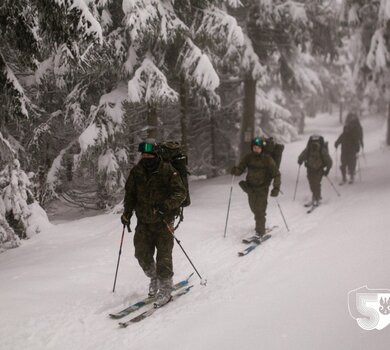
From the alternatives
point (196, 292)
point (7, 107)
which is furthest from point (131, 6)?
point (196, 292)

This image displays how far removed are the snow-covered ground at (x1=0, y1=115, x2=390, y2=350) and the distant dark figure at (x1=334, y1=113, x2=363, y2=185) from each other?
4687 mm

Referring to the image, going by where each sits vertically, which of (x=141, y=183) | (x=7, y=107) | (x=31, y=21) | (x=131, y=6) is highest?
(x=131, y=6)

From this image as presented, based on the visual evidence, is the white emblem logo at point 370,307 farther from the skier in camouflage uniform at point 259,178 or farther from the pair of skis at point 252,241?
the skier in camouflage uniform at point 259,178

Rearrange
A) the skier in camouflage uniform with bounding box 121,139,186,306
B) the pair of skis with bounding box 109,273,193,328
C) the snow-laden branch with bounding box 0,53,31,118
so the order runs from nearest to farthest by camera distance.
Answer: the pair of skis with bounding box 109,273,193,328, the skier in camouflage uniform with bounding box 121,139,186,306, the snow-laden branch with bounding box 0,53,31,118

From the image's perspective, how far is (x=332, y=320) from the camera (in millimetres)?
4598

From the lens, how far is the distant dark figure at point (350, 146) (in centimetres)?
1562

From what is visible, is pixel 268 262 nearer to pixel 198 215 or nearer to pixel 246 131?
pixel 198 215

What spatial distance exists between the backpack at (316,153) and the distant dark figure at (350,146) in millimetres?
3315

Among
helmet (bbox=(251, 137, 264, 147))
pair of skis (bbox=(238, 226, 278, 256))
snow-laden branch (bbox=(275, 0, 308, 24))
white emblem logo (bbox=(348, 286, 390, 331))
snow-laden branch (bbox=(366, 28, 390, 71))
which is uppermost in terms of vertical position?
snow-laden branch (bbox=(275, 0, 308, 24))

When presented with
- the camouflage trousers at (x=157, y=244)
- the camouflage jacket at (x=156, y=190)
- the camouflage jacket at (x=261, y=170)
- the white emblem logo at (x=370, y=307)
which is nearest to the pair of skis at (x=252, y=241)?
the camouflage jacket at (x=261, y=170)

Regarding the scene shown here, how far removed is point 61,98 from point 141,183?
8822mm

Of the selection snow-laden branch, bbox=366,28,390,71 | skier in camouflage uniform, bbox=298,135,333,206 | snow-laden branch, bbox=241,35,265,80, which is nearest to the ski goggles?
skier in camouflage uniform, bbox=298,135,333,206

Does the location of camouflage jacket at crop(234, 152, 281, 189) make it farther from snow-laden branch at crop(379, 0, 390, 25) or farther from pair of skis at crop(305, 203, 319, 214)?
snow-laden branch at crop(379, 0, 390, 25)

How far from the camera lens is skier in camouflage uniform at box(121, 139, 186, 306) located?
19.4 feet
